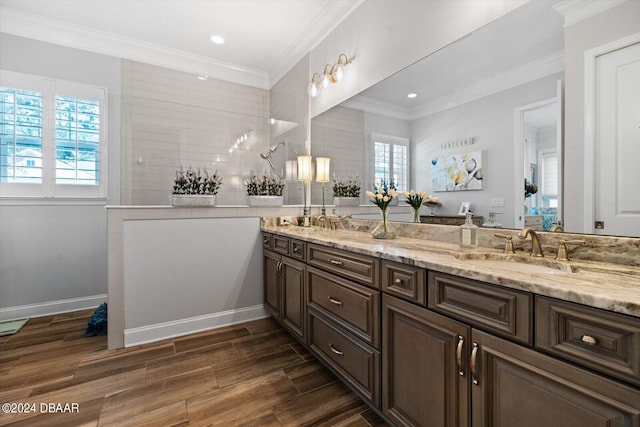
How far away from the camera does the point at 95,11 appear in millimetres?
2846

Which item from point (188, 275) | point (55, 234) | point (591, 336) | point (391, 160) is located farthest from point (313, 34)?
point (55, 234)

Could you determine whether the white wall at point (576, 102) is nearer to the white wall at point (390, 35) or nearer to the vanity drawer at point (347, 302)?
the white wall at point (390, 35)

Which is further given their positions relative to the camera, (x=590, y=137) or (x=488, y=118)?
(x=488, y=118)

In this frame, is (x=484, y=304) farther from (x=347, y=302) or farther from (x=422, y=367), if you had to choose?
(x=347, y=302)

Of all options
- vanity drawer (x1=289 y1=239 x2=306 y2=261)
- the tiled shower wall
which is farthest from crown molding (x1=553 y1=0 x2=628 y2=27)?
the tiled shower wall

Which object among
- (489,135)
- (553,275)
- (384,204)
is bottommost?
(553,275)

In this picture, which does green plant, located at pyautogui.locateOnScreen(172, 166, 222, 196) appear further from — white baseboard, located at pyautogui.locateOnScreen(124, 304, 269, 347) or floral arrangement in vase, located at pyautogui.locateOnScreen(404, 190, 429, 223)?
floral arrangement in vase, located at pyautogui.locateOnScreen(404, 190, 429, 223)

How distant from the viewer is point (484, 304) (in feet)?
3.29

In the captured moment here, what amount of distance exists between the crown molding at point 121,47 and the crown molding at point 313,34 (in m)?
0.43

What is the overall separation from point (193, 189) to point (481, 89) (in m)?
2.37

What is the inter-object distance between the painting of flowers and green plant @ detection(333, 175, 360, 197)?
0.89m

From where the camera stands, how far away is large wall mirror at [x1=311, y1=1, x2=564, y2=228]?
4.38 feet

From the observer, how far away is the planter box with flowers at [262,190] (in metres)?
2.98

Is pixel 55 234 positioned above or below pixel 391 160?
below
